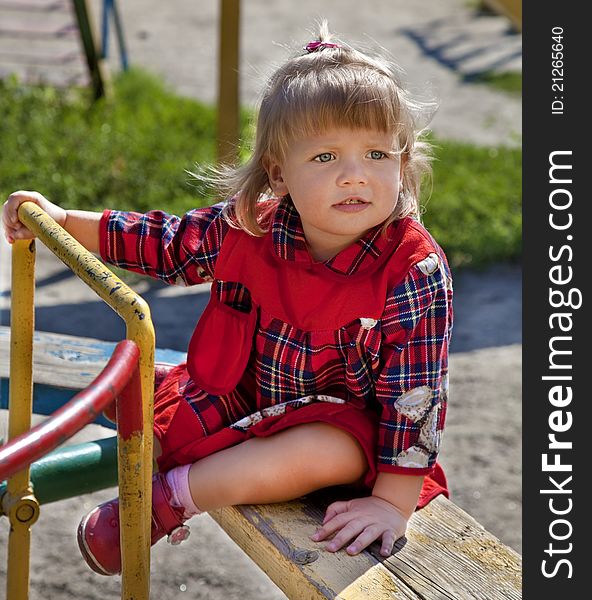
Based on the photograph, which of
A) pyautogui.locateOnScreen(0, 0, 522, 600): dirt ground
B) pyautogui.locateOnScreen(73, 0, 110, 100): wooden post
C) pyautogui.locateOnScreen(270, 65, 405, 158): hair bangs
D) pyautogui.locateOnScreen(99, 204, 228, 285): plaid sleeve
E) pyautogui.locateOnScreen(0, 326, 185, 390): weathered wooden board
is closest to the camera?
pyautogui.locateOnScreen(270, 65, 405, 158): hair bangs

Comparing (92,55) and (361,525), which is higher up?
(92,55)

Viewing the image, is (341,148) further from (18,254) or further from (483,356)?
(483,356)

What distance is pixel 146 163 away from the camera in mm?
5570

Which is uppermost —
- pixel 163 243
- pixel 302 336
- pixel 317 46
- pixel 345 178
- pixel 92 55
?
pixel 92 55

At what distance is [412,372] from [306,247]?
1.03 feet

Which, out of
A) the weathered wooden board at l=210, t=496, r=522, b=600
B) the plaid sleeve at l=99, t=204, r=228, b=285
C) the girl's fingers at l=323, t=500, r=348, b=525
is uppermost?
the plaid sleeve at l=99, t=204, r=228, b=285

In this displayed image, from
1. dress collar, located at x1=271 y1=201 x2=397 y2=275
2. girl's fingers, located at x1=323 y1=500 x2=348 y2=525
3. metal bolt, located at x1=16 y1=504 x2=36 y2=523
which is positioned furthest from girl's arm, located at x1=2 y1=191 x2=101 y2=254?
girl's fingers, located at x1=323 y1=500 x2=348 y2=525

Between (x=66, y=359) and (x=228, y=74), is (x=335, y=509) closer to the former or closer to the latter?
(x=66, y=359)

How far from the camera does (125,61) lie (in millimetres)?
7090

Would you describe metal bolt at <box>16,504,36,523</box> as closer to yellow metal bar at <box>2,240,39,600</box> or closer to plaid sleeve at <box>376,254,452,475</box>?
yellow metal bar at <box>2,240,39,600</box>

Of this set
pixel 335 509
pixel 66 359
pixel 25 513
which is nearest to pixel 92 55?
pixel 66 359

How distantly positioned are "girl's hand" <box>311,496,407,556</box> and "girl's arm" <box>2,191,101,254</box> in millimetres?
751

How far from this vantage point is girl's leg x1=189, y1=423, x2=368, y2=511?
198 centimetres

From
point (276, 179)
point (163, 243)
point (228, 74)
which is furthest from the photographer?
point (228, 74)
